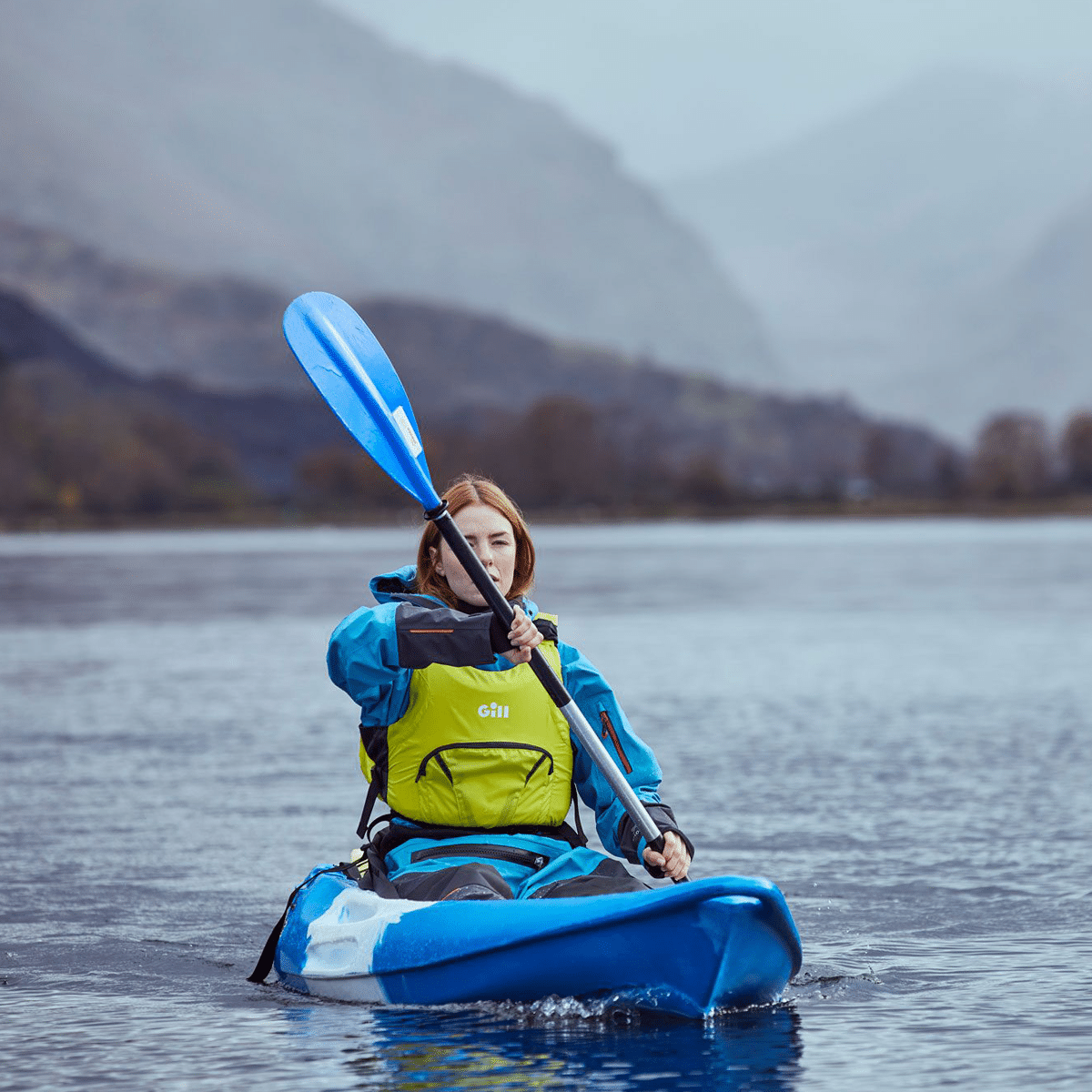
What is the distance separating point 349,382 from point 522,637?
1.41 metres

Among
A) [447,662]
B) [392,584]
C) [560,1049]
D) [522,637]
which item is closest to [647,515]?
[392,584]

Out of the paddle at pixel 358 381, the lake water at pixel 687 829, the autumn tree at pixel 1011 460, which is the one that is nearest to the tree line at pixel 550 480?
the autumn tree at pixel 1011 460

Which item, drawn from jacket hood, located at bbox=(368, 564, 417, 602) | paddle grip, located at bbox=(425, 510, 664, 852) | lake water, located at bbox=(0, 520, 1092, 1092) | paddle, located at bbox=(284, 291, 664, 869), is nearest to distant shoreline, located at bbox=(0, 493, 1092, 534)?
lake water, located at bbox=(0, 520, 1092, 1092)

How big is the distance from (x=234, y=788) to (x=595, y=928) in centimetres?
656

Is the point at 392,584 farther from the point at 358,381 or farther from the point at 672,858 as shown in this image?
the point at 672,858

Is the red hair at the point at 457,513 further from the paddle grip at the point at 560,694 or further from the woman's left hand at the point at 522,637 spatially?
the woman's left hand at the point at 522,637

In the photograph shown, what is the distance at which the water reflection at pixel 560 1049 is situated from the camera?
5.50 metres

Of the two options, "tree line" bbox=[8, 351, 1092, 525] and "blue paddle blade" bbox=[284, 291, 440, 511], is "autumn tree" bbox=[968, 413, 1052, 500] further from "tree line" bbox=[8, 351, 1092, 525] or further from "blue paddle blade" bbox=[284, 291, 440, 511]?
"blue paddle blade" bbox=[284, 291, 440, 511]

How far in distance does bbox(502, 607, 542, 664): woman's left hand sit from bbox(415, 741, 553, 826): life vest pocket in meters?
0.39

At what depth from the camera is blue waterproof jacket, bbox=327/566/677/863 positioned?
19.9ft

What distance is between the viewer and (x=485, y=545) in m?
6.22

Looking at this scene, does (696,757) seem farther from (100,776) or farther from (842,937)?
(842,937)

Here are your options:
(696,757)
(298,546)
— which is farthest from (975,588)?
(298,546)

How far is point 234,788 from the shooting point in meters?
11.9
